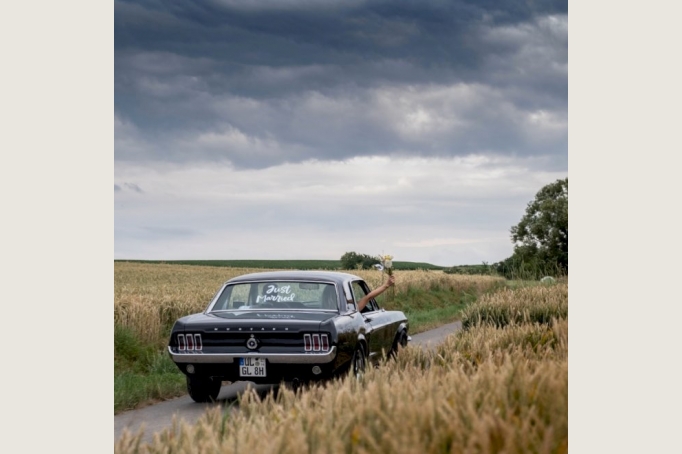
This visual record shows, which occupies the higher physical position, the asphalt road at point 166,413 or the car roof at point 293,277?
the car roof at point 293,277

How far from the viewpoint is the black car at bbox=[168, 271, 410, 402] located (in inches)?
376

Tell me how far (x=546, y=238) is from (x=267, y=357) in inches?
1077

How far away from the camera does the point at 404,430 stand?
10.8ft

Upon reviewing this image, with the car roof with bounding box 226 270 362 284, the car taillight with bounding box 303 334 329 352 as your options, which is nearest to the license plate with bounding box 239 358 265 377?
the car taillight with bounding box 303 334 329 352

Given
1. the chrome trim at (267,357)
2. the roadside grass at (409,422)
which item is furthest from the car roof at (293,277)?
the roadside grass at (409,422)

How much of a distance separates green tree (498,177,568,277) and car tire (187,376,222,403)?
28.8 ft

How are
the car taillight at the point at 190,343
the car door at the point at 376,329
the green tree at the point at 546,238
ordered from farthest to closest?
the green tree at the point at 546,238 < the car door at the point at 376,329 < the car taillight at the point at 190,343

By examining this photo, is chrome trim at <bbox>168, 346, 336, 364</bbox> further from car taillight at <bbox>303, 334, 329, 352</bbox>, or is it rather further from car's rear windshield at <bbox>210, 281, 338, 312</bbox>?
car's rear windshield at <bbox>210, 281, 338, 312</bbox>

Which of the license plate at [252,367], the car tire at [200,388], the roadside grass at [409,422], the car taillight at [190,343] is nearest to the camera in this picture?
the roadside grass at [409,422]

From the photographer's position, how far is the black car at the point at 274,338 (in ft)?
31.3

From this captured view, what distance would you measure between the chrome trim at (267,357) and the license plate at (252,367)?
5 centimetres

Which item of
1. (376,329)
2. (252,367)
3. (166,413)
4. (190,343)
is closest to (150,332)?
(376,329)

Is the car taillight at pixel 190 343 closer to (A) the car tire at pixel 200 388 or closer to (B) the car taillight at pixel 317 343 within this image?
(A) the car tire at pixel 200 388
